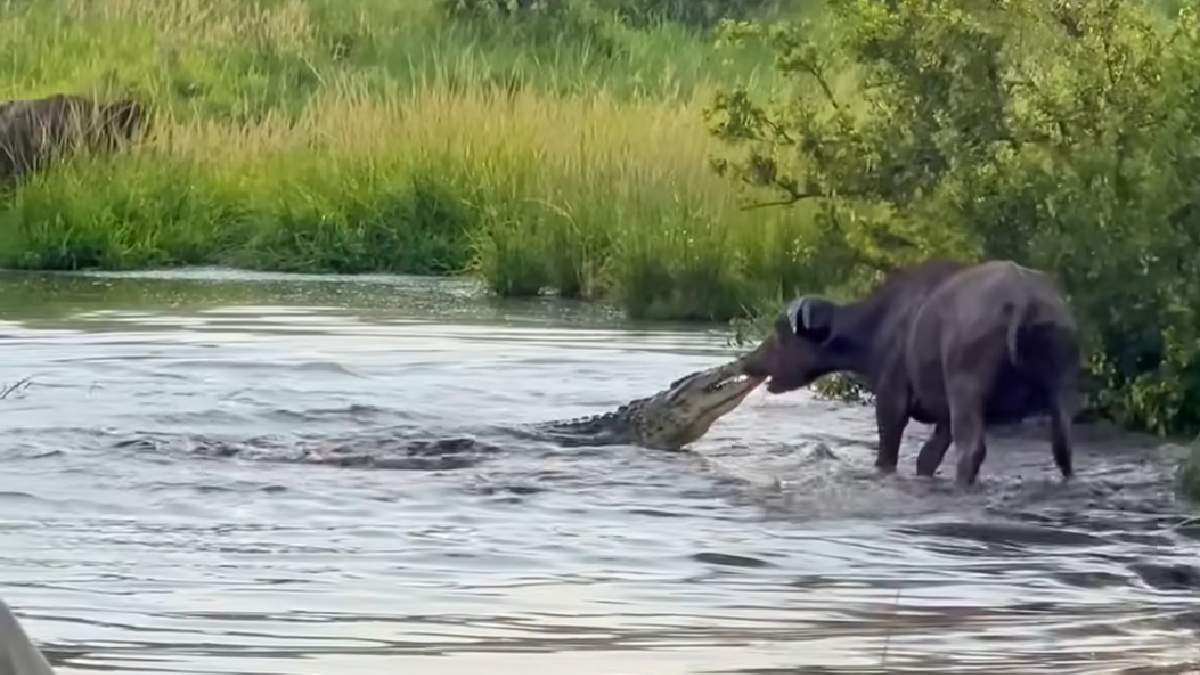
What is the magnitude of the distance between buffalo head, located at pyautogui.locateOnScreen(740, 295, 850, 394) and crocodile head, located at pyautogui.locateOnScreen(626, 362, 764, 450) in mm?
73

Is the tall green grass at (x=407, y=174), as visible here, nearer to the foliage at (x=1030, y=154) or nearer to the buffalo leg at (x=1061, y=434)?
the foliage at (x=1030, y=154)

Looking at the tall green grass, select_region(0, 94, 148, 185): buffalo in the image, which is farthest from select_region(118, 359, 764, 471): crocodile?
select_region(0, 94, 148, 185): buffalo

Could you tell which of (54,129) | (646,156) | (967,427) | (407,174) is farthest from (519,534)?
(54,129)

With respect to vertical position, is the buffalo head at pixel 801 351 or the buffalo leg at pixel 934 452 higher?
the buffalo head at pixel 801 351

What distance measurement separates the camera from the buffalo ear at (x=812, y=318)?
31.9 feet

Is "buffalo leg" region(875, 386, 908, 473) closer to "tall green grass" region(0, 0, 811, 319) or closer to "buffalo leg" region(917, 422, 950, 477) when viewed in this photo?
"buffalo leg" region(917, 422, 950, 477)

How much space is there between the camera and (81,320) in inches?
563

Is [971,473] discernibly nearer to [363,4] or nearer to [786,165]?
[786,165]

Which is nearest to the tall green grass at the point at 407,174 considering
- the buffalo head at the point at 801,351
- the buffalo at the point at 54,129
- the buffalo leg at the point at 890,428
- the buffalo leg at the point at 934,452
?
the buffalo at the point at 54,129

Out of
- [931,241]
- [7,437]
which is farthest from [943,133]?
[7,437]

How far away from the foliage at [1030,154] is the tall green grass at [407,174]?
2.78 metres

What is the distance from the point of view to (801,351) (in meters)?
9.91

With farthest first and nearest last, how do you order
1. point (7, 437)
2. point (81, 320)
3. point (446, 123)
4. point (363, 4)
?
point (363, 4), point (446, 123), point (81, 320), point (7, 437)

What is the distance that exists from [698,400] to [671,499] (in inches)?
52.9
